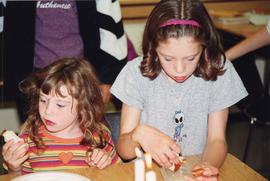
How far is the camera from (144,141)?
4.86 ft

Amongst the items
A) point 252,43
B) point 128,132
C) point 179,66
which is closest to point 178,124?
point 128,132

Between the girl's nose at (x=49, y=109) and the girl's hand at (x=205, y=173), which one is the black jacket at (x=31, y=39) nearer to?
the girl's nose at (x=49, y=109)

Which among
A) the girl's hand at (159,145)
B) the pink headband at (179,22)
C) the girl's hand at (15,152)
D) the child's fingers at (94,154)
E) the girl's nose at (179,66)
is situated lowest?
the child's fingers at (94,154)

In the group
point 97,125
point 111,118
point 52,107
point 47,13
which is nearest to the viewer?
point 52,107

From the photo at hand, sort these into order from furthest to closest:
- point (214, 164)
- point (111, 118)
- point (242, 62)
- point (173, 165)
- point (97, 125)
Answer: point (242, 62)
point (111, 118)
point (97, 125)
point (214, 164)
point (173, 165)

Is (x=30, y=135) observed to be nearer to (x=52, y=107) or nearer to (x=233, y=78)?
(x=52, y=107)

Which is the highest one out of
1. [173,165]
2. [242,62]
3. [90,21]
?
[90,21]

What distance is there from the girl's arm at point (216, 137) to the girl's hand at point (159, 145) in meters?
0.25

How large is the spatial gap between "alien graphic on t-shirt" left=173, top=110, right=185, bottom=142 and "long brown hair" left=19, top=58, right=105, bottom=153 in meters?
0.29

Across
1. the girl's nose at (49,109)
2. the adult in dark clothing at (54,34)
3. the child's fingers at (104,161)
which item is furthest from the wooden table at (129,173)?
the adult in dark clothing at (54,34)

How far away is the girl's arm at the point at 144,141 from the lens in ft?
4.54

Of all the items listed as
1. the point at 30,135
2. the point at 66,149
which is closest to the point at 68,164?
the point at 66,149

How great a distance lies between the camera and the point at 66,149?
1.74 meters

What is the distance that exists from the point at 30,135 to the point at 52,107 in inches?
6.5
